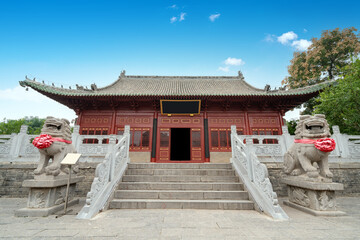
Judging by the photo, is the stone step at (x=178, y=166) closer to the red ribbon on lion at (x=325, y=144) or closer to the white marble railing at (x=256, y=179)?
the white marble railing at (x=256, y=179)

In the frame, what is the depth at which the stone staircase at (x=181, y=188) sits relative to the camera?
3918 mm

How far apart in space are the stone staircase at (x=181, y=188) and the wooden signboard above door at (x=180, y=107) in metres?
4.00

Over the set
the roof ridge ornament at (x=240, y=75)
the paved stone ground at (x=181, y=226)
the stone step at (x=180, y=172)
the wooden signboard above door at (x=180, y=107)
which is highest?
the roof ridge ornament at (x=240, y=75)

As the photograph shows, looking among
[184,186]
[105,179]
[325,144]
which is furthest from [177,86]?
[325,144]

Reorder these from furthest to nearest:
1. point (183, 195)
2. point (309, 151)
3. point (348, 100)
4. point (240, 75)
Result: point (240, 75) → point (348, 100) → point (183, 195) → point (309, 151)

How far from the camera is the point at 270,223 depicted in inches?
116

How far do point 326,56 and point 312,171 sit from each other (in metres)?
14.5

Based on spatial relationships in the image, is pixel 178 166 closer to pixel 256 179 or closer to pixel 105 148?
pixel 256 179

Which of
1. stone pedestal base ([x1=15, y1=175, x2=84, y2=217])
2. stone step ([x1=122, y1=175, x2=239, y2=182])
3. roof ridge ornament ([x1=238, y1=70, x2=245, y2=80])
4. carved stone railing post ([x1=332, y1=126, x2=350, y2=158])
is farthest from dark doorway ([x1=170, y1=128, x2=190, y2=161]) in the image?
stone pedestal base ([x1=15, y1=175, x2=84, y2=217])

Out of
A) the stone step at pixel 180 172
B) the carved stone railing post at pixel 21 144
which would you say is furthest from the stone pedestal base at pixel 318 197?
the carved stone railing post at pixel 21 144

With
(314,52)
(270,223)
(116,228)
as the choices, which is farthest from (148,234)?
(314,52)

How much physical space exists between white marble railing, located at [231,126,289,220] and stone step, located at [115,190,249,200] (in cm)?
39

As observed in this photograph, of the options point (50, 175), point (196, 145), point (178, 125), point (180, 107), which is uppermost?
point (180, 107)

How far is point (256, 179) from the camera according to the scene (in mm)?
4117
